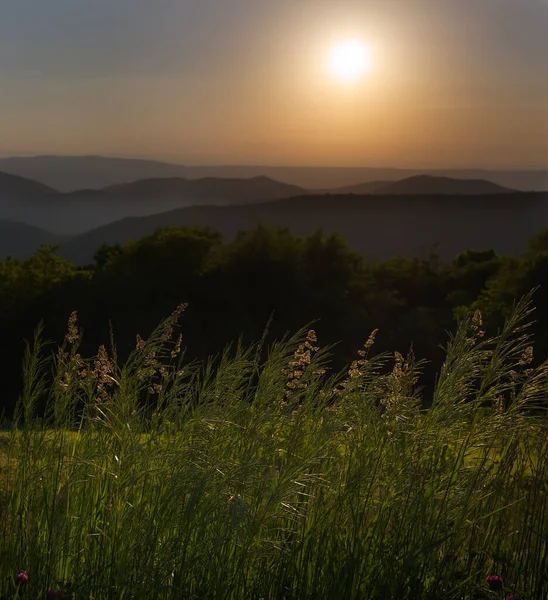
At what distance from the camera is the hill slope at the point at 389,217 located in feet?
124

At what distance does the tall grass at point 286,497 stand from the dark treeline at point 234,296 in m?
16.1

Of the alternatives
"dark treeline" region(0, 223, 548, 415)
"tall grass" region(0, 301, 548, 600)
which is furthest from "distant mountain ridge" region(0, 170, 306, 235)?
"tall grass" region(0, 301, 548, 600)

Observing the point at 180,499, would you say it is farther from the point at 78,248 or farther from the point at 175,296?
the point at 78,248

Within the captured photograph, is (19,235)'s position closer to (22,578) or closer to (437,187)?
(437,187)

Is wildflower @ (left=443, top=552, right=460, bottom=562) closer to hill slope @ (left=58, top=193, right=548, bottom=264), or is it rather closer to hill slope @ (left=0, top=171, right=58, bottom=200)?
hill slope @ (left=58, top=193, right=548, bottom=264)

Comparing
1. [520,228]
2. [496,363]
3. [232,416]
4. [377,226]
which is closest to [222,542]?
[232,416]

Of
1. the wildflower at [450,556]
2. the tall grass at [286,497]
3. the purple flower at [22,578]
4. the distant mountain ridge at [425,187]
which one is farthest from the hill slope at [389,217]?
the wildflower at [450,556]

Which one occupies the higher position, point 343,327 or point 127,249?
point 127,249

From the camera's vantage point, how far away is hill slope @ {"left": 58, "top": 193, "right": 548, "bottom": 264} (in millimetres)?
37750

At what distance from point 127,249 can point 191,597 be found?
2122 cm

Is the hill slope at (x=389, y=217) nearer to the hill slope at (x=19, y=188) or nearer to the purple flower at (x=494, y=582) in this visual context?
the hill slope at (x=19, y=188)

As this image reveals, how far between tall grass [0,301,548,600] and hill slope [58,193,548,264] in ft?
98.0

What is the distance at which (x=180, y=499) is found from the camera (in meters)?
3.10

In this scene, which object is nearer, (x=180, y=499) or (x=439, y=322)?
(x=180, y=499)
